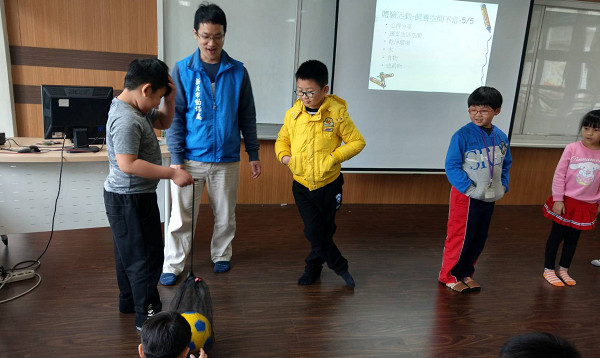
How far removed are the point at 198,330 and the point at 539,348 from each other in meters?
1.23

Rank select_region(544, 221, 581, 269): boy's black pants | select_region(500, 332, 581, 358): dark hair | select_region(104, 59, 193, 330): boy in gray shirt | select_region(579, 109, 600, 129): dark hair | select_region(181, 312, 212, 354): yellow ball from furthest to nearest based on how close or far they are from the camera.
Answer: select_region(544, 221, 581, 269): boy's black pants < select_region(579, 109, 600, 129): dark hair < select_region(104, 59, 193, 330): boy in gray shirt < select_region(181, 312, 212, 354): yellow ball < select_region(500, 332, 581, 358): dark hair

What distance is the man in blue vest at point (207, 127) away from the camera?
2.29 metres

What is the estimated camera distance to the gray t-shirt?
1.67 meters

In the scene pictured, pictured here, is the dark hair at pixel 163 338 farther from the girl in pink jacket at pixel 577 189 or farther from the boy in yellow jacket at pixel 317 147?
the girl in pink jacket at pixel 577 189

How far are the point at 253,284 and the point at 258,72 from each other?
6.91 ft

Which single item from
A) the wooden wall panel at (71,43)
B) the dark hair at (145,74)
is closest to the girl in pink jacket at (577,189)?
the dark hair at (145,74)

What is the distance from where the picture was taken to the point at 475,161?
7.73 ft

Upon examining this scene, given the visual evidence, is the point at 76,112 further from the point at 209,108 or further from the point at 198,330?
the point at 198,330

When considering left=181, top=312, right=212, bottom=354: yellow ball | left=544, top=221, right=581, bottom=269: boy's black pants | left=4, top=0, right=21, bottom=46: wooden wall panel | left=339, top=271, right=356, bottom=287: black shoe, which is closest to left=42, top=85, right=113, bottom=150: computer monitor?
left=181, top=312, right=212, bottom=354: yellow ball

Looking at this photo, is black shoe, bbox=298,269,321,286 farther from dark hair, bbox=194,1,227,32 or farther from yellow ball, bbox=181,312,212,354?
dark hair, bbox=194,1,227,32

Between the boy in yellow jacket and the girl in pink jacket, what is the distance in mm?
1465

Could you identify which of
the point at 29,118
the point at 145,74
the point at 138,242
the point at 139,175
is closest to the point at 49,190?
the point at 138,242

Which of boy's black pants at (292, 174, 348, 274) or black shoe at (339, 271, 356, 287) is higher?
boy's black pants at (292, 174, 348, 274)

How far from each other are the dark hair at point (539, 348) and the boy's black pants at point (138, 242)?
1.53m
